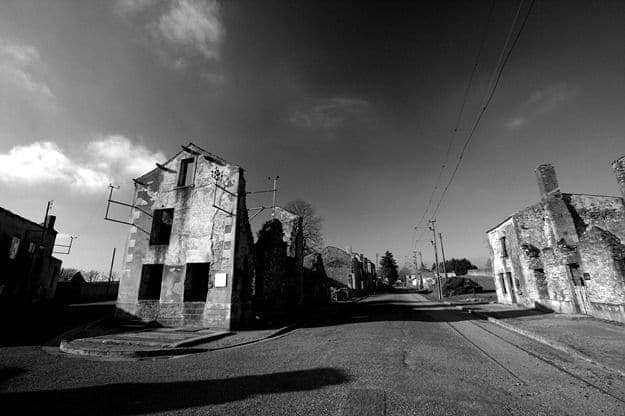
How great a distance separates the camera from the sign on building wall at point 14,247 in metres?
22.0

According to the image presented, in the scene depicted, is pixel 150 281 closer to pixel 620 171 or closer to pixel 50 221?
pixel 620 171

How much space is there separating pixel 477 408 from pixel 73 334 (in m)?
12.1

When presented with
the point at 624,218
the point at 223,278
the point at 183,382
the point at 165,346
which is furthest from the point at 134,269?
the point at 624,218

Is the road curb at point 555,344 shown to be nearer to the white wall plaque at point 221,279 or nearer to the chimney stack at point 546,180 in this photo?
the chimney stack at point 546,180

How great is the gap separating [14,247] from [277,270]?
21.8 meters

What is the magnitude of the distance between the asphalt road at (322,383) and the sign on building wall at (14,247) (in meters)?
21.0

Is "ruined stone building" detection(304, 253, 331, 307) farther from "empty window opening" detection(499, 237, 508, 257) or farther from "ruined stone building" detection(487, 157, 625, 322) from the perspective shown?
"empty window opening" detection(499, 237, 508, 257)

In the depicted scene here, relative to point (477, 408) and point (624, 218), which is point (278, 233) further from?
point (624, 218)

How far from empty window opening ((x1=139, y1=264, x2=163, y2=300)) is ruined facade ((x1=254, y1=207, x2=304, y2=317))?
496 centimetres

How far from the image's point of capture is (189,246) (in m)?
12.8

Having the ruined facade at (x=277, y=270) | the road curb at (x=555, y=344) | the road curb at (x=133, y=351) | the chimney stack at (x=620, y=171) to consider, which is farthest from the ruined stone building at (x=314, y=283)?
the chimney stack at (x=620, y=171)

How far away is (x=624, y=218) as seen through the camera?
15992mm

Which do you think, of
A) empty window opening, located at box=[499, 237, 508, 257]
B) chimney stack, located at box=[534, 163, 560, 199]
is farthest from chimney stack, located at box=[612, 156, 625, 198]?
empty window opening, located at box=[499, 237, 508, 257]

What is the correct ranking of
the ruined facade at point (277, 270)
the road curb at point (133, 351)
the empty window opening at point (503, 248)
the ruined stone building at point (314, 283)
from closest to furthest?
the road curb at point (133, 351) → the ruined facade at point (277, 270) → the empty window opening at point (503, 248) → the ruined stone building at point (314, 283)
